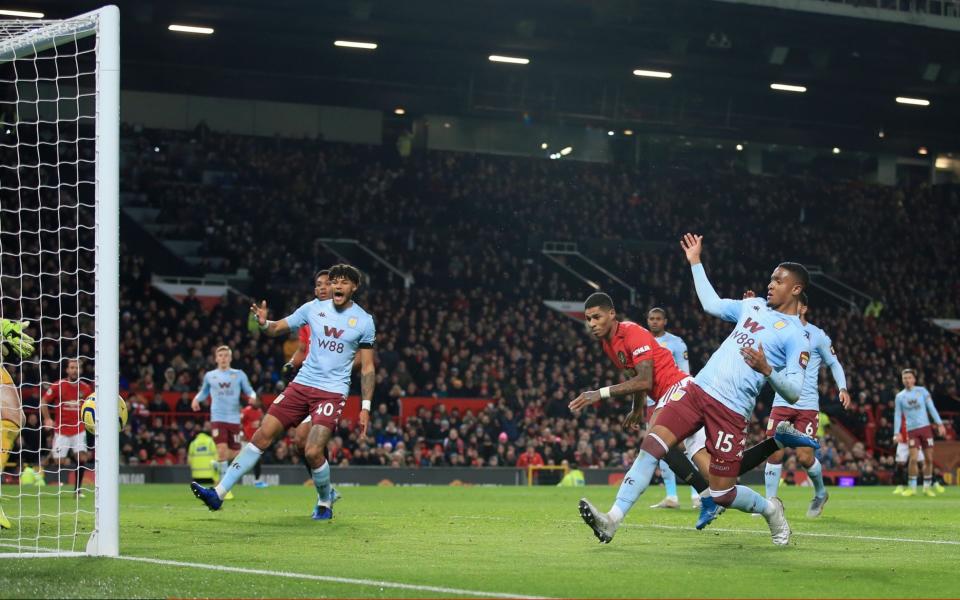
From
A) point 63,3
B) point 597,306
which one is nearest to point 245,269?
point 63,3

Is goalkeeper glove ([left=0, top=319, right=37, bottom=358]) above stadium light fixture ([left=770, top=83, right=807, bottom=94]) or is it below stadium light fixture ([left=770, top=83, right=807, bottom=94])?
below

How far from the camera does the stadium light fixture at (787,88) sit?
4380cm

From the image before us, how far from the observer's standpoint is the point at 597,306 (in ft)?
36.7

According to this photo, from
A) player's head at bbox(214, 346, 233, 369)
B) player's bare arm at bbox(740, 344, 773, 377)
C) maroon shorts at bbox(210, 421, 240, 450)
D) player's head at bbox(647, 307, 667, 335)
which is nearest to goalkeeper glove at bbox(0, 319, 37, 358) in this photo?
player's bare arm at bbox(740, 344, 773, 377)

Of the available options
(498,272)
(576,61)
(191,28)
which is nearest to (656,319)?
(191,28)

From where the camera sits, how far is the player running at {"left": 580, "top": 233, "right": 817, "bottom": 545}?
10.2 metres

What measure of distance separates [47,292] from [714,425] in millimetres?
25402

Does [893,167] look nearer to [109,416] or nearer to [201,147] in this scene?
[201,147]

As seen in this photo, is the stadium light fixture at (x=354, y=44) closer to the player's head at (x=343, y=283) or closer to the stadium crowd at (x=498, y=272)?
the stadium crowd at (x=498, y=272)

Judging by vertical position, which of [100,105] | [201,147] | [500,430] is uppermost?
[201,147]

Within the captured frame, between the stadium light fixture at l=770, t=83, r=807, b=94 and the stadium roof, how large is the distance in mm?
408

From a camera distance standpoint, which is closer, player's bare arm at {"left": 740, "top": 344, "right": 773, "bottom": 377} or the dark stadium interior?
player's bare arm at {"left": 740, "top": 344, "right": 773, "bottom": 377}

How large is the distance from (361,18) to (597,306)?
26585 millimetres

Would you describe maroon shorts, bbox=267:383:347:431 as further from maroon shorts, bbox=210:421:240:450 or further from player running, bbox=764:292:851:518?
maroon shorts, bbox=210:421:240:450
